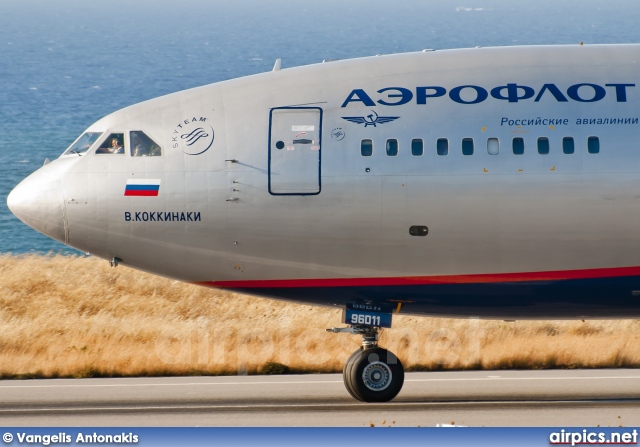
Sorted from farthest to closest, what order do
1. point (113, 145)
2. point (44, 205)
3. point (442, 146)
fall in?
1. point (113, 145)
2. point (44, 205)
3. point (442, 146)

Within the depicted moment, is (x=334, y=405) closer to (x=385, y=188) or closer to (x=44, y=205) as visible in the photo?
(x=385, y=188)

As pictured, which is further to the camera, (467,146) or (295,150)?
(295,150)

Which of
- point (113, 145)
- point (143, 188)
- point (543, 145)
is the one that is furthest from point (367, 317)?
point (113, 145)

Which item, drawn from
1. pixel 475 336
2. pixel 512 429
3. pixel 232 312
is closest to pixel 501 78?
pixel 512 429

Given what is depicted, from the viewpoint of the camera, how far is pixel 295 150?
835 inches

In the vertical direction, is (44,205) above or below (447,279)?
above

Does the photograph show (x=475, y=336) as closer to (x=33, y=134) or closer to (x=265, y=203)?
(x=265, y=203)

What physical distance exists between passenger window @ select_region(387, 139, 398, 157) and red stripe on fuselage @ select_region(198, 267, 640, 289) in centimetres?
231

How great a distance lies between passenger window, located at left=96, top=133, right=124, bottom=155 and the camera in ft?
71.5

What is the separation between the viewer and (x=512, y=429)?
62.4 feet

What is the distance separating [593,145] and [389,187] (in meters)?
3.74

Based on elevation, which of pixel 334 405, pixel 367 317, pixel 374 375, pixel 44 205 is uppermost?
pixel 44 205

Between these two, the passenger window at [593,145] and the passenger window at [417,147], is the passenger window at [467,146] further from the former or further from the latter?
the passenger window at [593,145]

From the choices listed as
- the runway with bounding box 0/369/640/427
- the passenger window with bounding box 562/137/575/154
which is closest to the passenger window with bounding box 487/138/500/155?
the passenger window with bounding box 562/137/575/154
